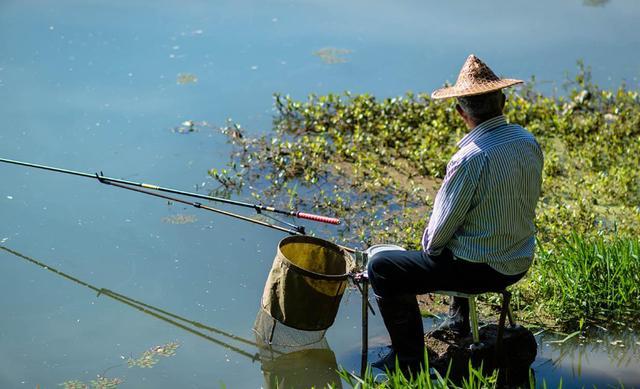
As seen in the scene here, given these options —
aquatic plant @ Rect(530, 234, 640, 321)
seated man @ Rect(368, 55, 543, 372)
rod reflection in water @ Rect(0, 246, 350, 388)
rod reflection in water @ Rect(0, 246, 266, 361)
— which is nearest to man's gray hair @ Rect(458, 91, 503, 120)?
seated man @ Rect(368, 55, 543, 372)

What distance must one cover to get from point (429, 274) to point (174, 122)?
443cm

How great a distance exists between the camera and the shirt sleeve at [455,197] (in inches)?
150

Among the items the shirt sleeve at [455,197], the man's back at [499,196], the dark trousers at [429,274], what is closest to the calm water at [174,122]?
the dark trousers at [429,274]

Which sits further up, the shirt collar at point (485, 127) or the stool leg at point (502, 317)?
the shirt collar at point (485, 127)

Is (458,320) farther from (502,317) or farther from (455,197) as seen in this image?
(455,197)

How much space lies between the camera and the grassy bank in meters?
4.85

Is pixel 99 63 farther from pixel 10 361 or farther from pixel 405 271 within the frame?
pixel 405 271

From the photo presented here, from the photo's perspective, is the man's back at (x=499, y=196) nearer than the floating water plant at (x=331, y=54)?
Yes

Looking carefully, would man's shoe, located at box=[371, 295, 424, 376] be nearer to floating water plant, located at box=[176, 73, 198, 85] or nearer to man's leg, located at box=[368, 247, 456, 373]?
man's leg, located at box=[368, 247, 456, 373]

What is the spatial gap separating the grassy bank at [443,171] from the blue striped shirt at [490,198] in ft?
3.33

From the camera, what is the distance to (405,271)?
4.01 m

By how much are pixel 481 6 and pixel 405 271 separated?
7567mm

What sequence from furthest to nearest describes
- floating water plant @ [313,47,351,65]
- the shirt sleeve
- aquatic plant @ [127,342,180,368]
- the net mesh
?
floating water plant @ [313,47,351,65] → aquatic plant @ [127,342,180,368] → the net mesh → the shirt sleeve

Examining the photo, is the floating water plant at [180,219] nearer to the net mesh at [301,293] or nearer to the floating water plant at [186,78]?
the net mesh at [301,293]
